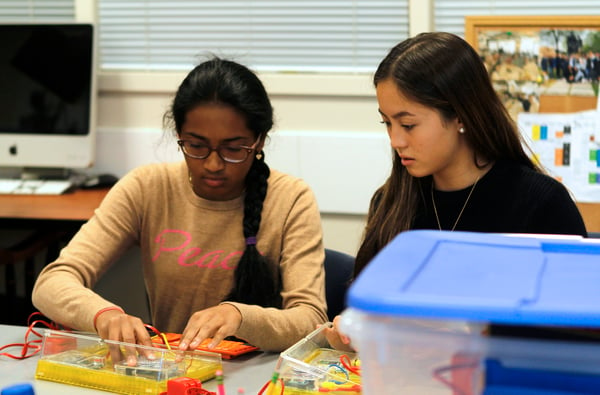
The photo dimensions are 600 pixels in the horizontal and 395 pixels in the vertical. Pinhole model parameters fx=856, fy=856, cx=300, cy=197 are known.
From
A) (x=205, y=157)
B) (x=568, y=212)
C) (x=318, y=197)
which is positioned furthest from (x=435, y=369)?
(x=318, y=197)

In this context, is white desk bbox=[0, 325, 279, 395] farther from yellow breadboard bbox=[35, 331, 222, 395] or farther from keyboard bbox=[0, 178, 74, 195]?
keyboard bbox=[0, 178, 74, 195]

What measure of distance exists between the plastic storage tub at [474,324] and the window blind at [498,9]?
2.28 metres

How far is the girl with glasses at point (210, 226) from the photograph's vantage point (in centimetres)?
183

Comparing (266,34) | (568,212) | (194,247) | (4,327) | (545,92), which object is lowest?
(4,327)

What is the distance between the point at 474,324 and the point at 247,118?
47.8 inches

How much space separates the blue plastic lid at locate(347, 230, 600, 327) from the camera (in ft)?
2.24

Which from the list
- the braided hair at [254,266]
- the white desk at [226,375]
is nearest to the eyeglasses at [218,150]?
the braided hair at [254,266]

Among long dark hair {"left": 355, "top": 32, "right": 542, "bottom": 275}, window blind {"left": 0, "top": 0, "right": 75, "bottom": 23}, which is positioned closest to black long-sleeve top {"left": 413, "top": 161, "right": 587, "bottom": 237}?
long dark hair {"left": 355, "top": 32, "right": 542, "bottom": 275}

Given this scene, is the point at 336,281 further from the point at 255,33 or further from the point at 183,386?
the point at 255,33

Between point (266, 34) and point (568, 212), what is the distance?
179cm

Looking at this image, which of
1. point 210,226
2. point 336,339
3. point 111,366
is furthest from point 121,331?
point 210,226

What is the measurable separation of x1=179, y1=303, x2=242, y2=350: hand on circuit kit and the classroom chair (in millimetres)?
448

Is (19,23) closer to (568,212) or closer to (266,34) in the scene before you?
Answer: (266,34)

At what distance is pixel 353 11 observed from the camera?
311cm
